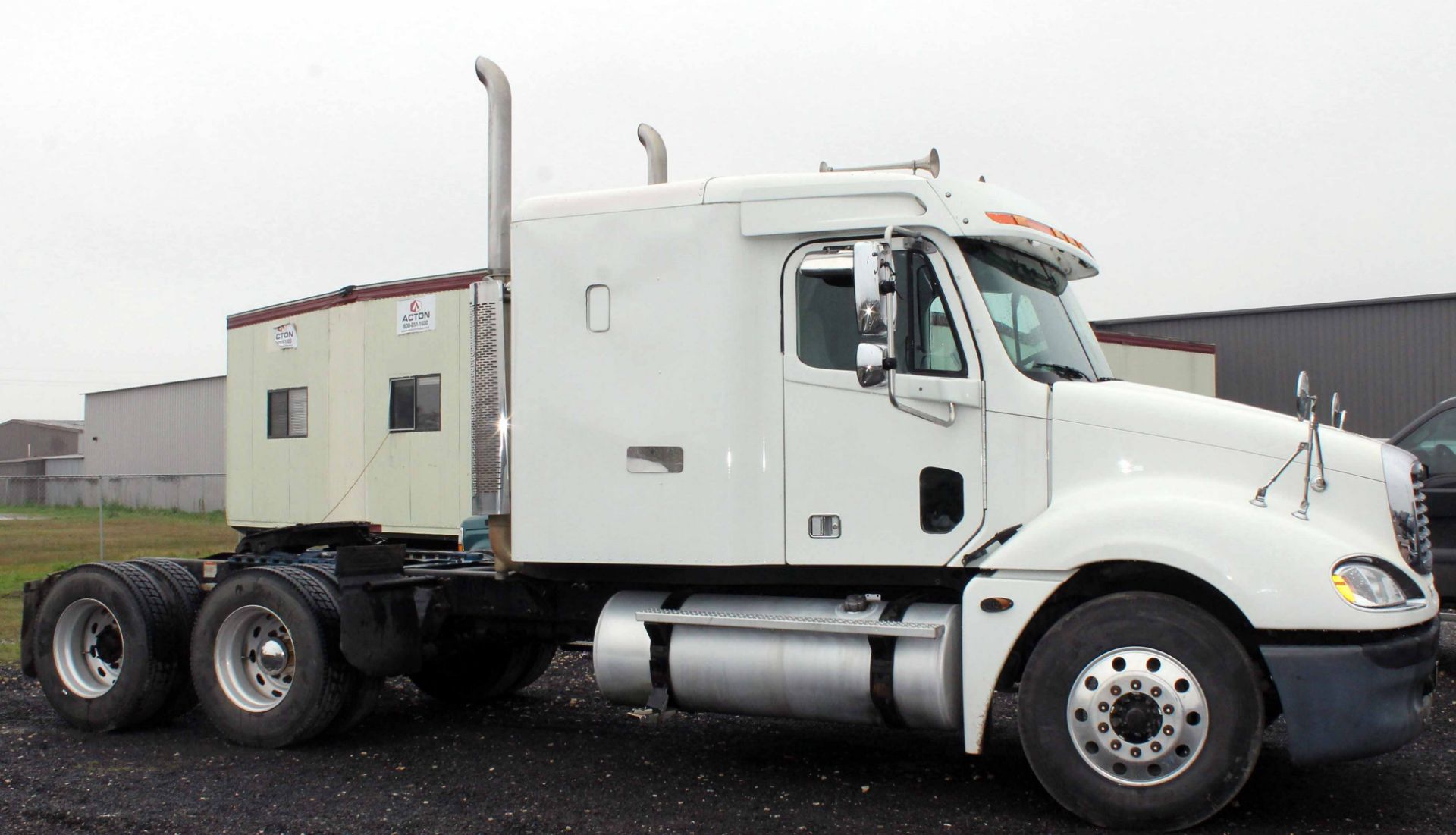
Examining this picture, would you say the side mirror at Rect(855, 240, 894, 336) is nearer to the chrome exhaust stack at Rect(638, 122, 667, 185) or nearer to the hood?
the hood

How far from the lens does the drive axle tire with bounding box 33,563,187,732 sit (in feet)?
24.4

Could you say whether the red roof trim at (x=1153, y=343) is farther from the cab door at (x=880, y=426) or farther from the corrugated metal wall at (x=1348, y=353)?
the cab door at (x=880, y=426)

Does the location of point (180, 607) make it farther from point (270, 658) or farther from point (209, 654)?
point (270, 658)

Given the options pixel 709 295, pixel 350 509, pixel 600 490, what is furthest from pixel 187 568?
pixel 350 509

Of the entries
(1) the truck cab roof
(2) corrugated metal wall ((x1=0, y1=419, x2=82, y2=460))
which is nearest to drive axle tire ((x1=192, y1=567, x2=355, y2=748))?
(1) the truck cab roof

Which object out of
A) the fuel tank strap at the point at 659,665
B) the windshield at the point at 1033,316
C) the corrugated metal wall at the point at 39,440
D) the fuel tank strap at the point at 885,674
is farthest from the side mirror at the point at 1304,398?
the corrugated metal wall at the point at 39,440

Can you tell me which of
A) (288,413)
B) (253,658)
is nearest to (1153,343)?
(288,413)

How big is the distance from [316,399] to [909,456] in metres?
13.1

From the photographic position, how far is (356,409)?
16.6m

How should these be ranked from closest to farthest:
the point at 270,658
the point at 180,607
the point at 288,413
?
1. the point at 270,658
2. the point at 180,607
3. the point at 288,413

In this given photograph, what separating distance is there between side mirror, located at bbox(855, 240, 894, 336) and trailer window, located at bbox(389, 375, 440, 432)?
11.0 m

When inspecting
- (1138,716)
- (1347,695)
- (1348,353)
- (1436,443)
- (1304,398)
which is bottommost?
(1138,716)

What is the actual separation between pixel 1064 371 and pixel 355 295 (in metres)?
12.8

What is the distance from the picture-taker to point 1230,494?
204 inches
